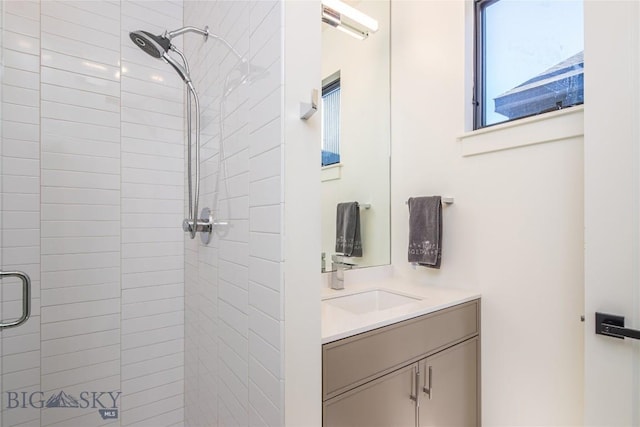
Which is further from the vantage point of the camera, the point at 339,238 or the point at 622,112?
the point at 339,238

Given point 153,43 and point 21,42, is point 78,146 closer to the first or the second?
point 21,42

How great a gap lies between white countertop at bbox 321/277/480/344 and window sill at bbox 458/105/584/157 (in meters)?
0.75

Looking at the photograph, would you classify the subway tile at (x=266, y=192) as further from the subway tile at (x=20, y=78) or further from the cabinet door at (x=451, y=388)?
the subway tile at (x=20, y=78)

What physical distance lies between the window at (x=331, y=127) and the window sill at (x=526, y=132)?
0.71 meters

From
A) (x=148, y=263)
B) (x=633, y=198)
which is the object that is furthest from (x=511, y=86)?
(x=148, y=263)

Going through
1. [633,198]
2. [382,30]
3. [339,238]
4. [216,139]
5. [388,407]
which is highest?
[382,30]

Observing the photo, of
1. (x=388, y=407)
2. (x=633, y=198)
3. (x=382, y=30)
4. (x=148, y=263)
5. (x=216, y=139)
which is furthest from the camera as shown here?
(x=382, y=30)

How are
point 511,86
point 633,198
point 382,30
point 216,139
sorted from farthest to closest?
point 382,30, point 511,86, point 216,139, point 633,198

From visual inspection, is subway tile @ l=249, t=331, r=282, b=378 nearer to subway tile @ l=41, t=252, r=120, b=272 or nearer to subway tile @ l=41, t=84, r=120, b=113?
subway tile @ l=41, t=252, r=120, b=272

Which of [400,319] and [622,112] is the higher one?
[622,112]

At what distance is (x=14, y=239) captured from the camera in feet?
4.50

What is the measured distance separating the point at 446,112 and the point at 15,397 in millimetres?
2522

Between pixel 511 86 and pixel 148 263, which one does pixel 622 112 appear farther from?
pixel 148 263

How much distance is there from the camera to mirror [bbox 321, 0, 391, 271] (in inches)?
74.6
